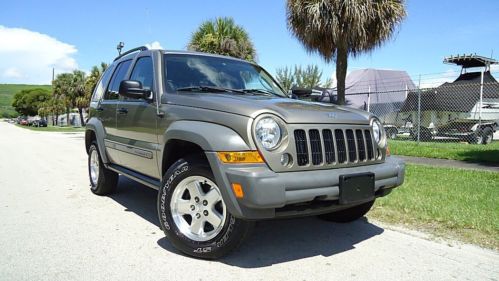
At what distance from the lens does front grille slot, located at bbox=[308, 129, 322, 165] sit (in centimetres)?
331

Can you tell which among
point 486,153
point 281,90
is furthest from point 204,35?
point 281,90

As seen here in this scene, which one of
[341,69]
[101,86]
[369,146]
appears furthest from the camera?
[341,69]

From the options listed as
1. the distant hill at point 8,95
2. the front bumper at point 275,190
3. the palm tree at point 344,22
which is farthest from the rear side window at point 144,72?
the distant hill at point 8,95

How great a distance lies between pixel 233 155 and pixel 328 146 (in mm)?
820

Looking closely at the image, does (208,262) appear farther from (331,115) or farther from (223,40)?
(223,40)

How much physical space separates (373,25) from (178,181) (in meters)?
9.05

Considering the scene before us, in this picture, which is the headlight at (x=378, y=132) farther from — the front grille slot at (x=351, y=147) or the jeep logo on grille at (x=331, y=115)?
the jeep logo on grille at (x=331, y=115)

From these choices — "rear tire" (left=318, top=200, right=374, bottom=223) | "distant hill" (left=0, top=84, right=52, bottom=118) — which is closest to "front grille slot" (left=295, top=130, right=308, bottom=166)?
"rear tire" (left=318, top=200, right=374, bottom=223)

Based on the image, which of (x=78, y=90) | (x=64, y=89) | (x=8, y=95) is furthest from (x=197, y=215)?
(x=8, y=95)

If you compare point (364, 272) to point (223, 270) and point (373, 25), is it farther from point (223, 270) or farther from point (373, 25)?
point (373, 25)

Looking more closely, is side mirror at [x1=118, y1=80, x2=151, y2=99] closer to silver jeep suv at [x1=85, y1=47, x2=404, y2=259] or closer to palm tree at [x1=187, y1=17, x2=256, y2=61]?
silver jeep suv at [x1=85, y1=47, x2=404, y2=259]

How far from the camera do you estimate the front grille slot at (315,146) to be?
331 centimetres

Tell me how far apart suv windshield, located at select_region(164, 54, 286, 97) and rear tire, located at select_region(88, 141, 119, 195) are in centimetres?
217

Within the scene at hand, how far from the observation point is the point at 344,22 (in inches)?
425
